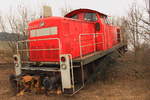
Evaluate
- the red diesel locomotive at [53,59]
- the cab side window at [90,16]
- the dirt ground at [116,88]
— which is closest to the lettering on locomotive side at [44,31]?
the red diesel locomotive at [53,59]

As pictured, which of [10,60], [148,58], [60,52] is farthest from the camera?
[10,60]

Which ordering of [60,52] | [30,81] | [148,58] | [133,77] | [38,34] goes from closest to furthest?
[60,52] → [30,81] → [38,34] → [133,77] → [148,58]

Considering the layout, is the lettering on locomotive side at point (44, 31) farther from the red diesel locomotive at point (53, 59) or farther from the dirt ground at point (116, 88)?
the dirt ground at point (116, 88)

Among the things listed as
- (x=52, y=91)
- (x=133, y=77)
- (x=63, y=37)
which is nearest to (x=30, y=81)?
(x=52, y=91)

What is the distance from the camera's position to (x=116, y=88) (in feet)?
16.7

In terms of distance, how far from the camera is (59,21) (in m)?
4.61

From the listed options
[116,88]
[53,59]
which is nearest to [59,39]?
[53,59]

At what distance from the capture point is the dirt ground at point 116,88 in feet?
14.0

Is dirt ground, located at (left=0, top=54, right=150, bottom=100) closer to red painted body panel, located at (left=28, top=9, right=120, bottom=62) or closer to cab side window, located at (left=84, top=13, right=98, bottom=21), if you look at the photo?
red painted body panel, located at (left=28, top=9, right=120, bottom=62)

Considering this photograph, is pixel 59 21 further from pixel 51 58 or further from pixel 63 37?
pixel 51 58

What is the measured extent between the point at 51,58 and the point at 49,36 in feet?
2.61

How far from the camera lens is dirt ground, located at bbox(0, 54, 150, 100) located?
4270 millimetres

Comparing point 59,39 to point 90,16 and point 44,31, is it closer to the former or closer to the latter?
point 44,31

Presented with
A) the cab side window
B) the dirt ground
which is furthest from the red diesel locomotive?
the cab side window
